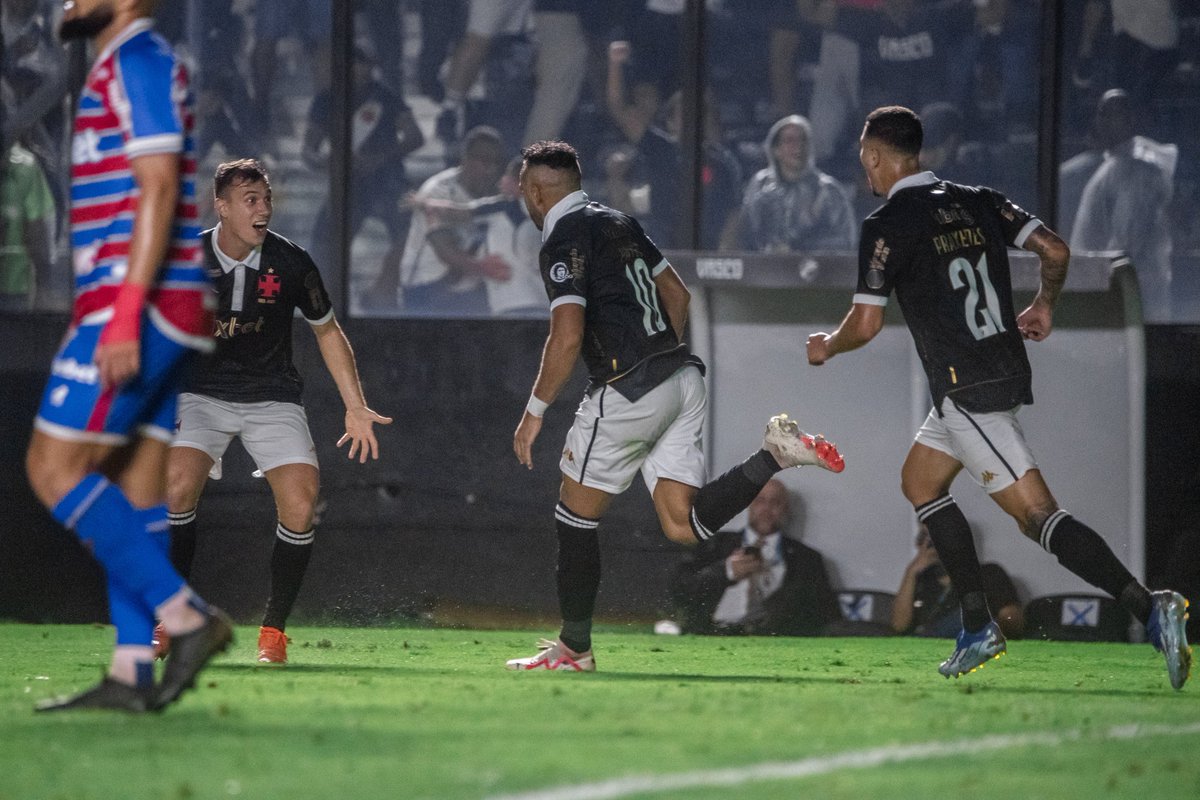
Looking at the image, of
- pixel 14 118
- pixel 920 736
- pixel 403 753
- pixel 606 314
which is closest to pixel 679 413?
pixel 606 314

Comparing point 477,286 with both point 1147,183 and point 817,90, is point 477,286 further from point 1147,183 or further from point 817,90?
point 1147,183

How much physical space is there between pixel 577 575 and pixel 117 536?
2.38 metres

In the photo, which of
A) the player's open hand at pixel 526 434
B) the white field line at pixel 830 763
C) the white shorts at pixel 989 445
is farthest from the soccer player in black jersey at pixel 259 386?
the white field line at pixel 830 763

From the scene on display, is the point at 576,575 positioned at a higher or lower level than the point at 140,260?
lower

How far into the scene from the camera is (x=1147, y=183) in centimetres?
1106

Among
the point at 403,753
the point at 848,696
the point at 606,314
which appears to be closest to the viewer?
the point at 403,753

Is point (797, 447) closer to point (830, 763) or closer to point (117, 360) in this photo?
point (830, 763)

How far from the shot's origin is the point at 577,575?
701 centimetres

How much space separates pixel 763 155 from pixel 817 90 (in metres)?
0.49

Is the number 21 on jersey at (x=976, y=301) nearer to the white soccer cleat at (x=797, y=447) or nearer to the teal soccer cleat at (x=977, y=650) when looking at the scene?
the white soccer cleat at (x=797, y=447)

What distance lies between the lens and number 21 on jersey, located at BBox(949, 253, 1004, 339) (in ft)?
22.4

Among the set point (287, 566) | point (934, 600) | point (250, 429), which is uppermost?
point (250, 429)

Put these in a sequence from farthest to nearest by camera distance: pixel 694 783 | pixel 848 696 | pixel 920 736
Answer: pixel 848 696 < pixel 920 736 < pixel 694 783

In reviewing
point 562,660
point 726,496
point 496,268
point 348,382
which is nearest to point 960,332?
point 726,496
